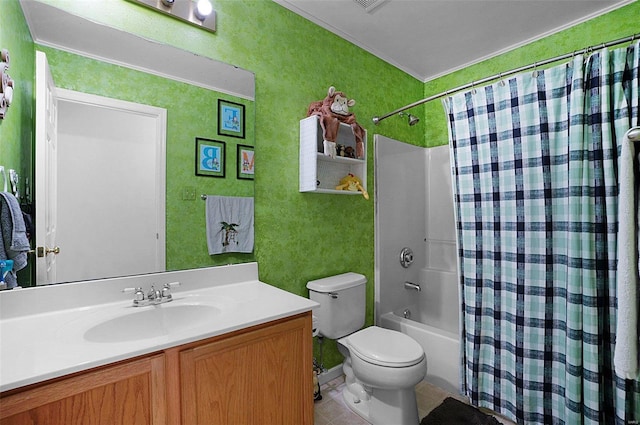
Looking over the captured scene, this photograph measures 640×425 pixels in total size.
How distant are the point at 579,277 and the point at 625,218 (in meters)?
0.67

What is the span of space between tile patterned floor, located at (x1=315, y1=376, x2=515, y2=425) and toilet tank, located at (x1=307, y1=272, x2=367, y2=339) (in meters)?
0.39

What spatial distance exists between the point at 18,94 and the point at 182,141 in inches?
22.7

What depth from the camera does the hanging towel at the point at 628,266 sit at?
2.85 feet

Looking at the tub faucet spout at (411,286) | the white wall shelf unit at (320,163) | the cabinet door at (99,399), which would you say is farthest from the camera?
the tub faucet spout at (411,286)

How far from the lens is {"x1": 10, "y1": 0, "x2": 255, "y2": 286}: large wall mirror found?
121 cm

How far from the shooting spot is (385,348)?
1.67m

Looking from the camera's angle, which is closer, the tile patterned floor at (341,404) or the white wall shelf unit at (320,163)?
the tile patterned floor at (341,404)

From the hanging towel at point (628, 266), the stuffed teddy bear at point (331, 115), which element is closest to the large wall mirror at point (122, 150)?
the stuffed teddy bear at point (331, 115)

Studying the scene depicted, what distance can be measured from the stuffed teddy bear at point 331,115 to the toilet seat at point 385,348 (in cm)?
112

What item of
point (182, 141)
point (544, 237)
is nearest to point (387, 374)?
point (544, 237)

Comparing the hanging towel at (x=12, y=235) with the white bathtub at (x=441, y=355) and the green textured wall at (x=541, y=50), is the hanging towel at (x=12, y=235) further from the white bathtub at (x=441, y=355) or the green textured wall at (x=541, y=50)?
the green textured wall at (x=541, y=50)

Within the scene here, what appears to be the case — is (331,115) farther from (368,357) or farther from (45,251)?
(45,251)

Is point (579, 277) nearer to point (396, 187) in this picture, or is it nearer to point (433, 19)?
point (396, 187)

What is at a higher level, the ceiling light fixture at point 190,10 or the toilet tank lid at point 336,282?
the ceiling light fixture at point 190,10
